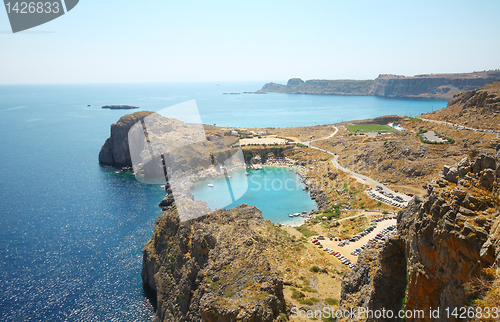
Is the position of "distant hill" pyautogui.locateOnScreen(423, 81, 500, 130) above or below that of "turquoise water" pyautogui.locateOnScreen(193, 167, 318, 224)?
above

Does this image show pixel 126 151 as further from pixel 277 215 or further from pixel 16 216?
pixel 277 215

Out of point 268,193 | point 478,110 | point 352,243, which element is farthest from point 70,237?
point 478,110

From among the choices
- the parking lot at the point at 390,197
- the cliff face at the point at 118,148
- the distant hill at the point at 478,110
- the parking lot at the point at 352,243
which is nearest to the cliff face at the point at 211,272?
the parking lot at the point at 352,243

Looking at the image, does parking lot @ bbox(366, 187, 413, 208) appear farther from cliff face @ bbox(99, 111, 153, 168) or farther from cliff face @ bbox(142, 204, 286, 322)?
cliff face @ bbox(99, 111, 153, 168)

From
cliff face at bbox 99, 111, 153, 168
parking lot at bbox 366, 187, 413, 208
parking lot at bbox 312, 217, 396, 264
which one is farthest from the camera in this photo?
cliff face at bbox 99, 111, 153, 168

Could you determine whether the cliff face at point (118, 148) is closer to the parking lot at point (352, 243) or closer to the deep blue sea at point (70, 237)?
the deep blue sea at point (70, 237)

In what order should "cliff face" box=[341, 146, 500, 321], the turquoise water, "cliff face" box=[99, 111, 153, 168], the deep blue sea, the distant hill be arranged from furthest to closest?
"cliff face" box=[99, 111, 153, 168], the distant hill, the turquoise water, the deep blue sea, "cliff face" box=[341, 146, 500, 321]

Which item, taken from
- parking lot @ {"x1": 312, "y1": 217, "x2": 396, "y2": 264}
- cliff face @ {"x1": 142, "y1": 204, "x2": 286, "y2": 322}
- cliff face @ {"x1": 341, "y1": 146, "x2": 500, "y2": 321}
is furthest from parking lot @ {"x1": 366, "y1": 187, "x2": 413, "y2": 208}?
cliff face @ {"x1": 341, "y1": 146, "x2": 500, "y2": 321}
